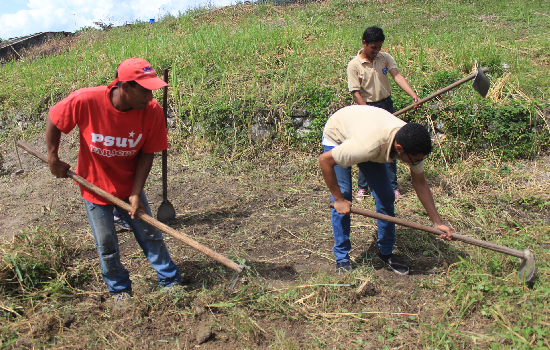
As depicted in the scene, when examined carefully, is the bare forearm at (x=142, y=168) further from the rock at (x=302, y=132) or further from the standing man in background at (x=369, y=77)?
the rock at (x=302, y=132)

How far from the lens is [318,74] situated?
19.5 ft

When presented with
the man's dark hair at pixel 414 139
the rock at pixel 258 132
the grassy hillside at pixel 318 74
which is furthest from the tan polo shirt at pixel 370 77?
the rock at pixel 258 132

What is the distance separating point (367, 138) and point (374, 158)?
190mm

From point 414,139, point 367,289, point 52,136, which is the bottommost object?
point 367,289

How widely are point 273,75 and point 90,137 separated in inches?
167

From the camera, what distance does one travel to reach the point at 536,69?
18.4 ft

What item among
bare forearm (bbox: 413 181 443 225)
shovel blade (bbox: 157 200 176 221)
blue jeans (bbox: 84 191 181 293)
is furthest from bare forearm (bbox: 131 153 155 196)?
bare forearm (bbox: 413 181 443 225)

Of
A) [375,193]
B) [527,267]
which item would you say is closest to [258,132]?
[375,193]

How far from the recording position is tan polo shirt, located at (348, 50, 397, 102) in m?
3.91

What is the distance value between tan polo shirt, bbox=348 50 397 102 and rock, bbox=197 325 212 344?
272 cm

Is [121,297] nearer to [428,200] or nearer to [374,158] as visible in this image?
[374,158]

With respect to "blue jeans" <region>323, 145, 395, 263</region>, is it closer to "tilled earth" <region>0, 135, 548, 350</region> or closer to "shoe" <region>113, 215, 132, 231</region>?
"tilled earth" <region>0, 135, 548, 350</region>

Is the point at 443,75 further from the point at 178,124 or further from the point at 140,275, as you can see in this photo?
the point at 140,275

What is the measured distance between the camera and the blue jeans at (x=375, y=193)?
9.05 ft
